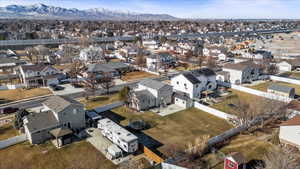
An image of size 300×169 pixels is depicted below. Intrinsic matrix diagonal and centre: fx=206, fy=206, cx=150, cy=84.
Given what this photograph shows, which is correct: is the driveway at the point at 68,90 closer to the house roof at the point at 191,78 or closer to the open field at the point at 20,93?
the open field at the point at 20,93

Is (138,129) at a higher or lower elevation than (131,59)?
lower

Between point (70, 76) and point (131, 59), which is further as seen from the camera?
point (131, 59)

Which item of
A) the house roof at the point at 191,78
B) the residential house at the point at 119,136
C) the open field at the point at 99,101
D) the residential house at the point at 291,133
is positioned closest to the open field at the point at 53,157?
the residential house at the point at 119,136

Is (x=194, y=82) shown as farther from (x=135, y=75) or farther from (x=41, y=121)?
(x=41, y=121)

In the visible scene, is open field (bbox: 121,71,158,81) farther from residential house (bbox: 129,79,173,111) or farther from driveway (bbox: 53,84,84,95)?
residential house (bbox: 129,79,173,111)

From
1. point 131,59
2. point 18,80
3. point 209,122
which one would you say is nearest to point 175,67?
point 131,59

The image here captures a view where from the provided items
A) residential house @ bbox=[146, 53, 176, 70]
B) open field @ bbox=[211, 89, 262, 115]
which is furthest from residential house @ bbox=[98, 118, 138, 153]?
residential house @ bbox=[146, 53, 176, 70]

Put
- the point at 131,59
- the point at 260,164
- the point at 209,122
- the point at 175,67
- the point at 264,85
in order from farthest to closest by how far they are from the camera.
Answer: the point at 131,59, the point at 175,67, the point at 264,85, the point at 209,122, the point at 260,164

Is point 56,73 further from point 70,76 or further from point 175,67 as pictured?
point 175,67
